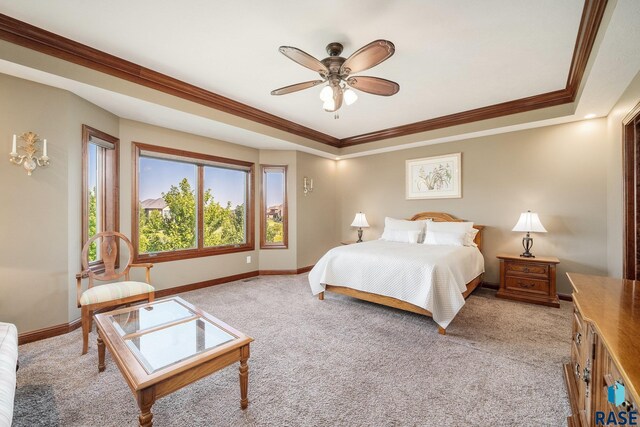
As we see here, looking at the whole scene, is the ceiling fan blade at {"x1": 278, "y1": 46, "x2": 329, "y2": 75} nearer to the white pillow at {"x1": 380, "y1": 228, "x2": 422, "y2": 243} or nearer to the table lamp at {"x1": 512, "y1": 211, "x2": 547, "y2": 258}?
the white pillow at {"x1": 380, "y1": 228, "x2": 422, "y2": 243}

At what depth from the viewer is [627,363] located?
86 centimetres

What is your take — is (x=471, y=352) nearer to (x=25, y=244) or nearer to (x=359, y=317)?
(x=359, y=317)

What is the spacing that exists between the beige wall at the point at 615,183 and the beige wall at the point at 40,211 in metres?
5.64

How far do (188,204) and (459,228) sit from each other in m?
4.34

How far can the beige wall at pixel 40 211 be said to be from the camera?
2.53 metres

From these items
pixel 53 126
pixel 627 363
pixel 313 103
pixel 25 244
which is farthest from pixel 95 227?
pixel 627 363

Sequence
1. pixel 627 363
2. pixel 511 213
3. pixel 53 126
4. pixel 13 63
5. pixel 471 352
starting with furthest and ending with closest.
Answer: pixel 511 213 < pixel 53 126 < pixel 471 352 < pixel 13 63 < pixel 627 363

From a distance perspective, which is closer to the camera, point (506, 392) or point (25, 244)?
point (506, 392)

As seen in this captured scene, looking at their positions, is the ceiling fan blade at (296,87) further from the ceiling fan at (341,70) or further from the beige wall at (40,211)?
the beige wall at (40,211)

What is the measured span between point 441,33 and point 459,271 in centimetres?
245

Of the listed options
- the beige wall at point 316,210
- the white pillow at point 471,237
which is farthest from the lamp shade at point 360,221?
the white pillow at point 471,237

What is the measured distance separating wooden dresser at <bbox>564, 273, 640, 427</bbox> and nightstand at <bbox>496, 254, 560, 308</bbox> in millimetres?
1955

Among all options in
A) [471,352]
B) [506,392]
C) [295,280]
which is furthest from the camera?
[295,280]

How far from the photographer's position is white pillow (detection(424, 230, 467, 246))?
4129 millimetres
